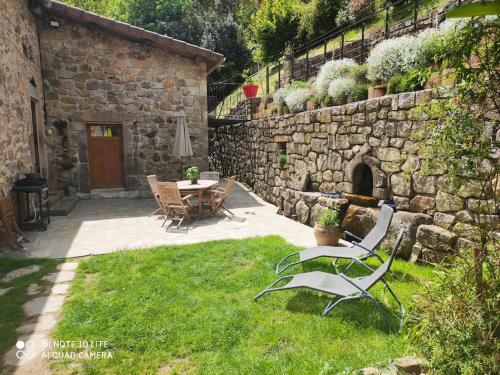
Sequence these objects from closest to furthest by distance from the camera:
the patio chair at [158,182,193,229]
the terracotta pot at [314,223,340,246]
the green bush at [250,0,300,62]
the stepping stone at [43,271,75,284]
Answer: the stepping stone at [43,271,75,284]
the terracotta pot at [314,223,340,246]
the patio chair at [158,182,193,229]
the green bush at [250,0,300,62]

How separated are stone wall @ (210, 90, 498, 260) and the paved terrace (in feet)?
2.29

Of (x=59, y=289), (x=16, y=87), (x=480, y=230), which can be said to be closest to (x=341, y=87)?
(x=480, y=230)

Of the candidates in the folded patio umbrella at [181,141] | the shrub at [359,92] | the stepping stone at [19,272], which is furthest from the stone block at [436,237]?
the folded patio umbrella at [181,141]

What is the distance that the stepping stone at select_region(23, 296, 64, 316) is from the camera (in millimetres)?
3268

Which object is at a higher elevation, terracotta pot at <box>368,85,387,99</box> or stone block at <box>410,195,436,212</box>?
terracotta pot at <box>368,85,387,99</box>

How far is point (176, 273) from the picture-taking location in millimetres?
4129

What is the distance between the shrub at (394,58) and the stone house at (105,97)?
5.40 m

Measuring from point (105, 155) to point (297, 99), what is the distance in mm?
5725

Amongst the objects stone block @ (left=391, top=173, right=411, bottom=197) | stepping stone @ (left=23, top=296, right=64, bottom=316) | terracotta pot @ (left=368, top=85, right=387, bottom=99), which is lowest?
stepping stone @ (left=23, top=296, right=64, bottom=316)

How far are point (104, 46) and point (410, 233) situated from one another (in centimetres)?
878

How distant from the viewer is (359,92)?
566cm

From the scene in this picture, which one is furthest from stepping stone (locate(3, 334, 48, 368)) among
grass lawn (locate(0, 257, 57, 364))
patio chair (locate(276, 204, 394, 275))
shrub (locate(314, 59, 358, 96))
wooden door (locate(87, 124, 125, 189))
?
wooden door (locate(87, 124, 125, 189))

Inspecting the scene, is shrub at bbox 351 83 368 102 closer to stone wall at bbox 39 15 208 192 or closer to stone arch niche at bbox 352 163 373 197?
stone arch niche at bbox 352 163 373 197

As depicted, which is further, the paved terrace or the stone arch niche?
the stone arch niche
